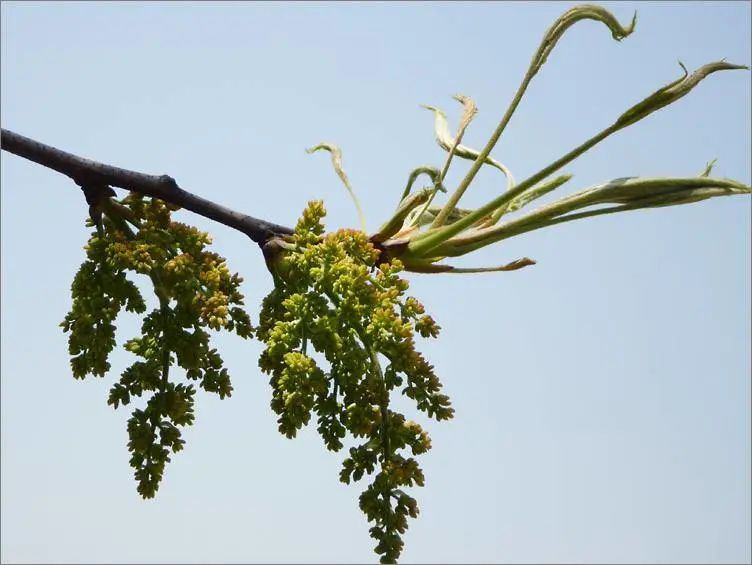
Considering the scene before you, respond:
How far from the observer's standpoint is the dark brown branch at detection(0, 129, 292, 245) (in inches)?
105

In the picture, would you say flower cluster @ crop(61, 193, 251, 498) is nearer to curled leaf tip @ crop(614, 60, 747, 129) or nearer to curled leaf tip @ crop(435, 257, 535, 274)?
curled leaf tip @ crop(435, 257, 535, 274)

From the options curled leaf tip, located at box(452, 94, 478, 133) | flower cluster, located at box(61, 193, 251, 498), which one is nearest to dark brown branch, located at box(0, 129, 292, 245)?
flower cluster, located at box(61, 193, 251, 498)

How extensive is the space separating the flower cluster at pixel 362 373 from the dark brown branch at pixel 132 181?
26 cm

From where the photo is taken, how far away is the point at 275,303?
2.62 metres

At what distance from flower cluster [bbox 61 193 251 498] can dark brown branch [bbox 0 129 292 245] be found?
0.07 metres

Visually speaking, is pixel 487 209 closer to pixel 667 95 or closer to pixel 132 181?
pixel 667 95

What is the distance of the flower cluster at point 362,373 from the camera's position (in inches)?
93.5

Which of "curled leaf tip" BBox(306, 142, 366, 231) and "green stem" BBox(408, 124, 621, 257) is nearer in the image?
"green stem" BBox(408, 124, 621, 257)

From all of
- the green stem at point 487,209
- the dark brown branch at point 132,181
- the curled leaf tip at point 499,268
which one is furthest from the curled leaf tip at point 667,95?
the dark brown branch at point 132,181

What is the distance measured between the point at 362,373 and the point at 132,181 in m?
0.76

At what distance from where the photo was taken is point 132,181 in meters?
2.72

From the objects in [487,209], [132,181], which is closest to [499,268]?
[487,209]

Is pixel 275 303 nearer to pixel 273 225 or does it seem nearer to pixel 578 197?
pixel 273 225

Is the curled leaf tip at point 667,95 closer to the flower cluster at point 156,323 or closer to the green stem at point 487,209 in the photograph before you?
the green stem at point 487,209
